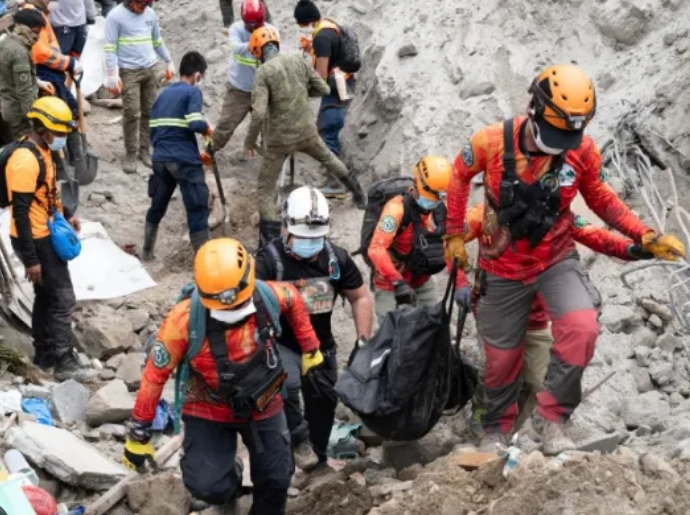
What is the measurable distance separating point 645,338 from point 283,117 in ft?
14.7

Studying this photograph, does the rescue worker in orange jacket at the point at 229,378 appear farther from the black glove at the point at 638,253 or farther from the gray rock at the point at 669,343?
the gray rock at the point at 669,343

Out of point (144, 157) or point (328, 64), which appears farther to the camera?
point (144, 157)

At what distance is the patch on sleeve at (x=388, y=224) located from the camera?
25.8 ft

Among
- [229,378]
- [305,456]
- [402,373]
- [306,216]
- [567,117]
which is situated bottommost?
[305,456]

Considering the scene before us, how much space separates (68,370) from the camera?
30.5 ft

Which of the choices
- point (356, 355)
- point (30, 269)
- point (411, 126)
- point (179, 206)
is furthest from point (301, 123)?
point (356, 355)

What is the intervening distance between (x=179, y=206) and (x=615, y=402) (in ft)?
21.7

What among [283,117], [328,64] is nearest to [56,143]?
[283,117]

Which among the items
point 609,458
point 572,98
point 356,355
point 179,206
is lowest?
point 179,206

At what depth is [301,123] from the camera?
36.5ft

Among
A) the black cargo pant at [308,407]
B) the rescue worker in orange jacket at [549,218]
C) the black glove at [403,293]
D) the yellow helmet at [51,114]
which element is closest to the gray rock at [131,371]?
the yellow helmet at [51,114]

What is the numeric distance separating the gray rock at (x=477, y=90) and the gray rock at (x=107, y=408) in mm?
4929

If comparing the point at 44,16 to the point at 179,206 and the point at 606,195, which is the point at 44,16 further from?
the point at 606,195

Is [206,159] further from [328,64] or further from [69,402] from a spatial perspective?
[69,402]
